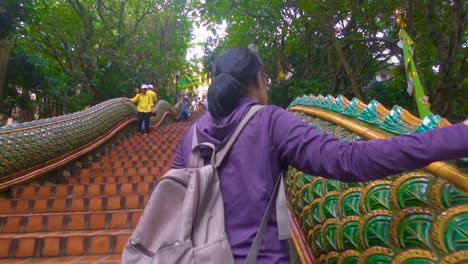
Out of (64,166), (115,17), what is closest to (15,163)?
(64,166)

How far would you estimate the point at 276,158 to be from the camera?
126 centimetres

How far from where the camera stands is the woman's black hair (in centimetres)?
137

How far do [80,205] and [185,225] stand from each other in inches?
150

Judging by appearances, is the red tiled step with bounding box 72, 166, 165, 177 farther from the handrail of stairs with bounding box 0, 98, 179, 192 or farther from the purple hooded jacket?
the purple hooded jacket

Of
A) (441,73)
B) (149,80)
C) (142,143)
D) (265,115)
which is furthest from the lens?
(149,80)

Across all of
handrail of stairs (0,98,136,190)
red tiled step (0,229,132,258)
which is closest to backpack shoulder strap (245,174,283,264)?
red tiled step (0,229,132,258)

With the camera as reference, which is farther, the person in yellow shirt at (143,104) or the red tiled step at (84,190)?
the person in yellow shirt at (143,104)

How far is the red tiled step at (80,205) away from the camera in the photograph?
4520 millimetres

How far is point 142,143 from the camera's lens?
31.6ft

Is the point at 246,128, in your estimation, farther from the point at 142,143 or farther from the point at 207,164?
the point at 142,143

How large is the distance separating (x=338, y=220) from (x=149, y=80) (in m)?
15.8

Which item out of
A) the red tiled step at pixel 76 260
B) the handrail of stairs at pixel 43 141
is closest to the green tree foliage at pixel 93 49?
the handrail of stairs at pixel 43 141

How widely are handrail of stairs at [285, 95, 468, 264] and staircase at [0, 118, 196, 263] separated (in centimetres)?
217

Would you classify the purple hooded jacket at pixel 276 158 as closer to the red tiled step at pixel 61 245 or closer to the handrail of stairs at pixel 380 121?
the handrail of stairs at pixel 380 121
